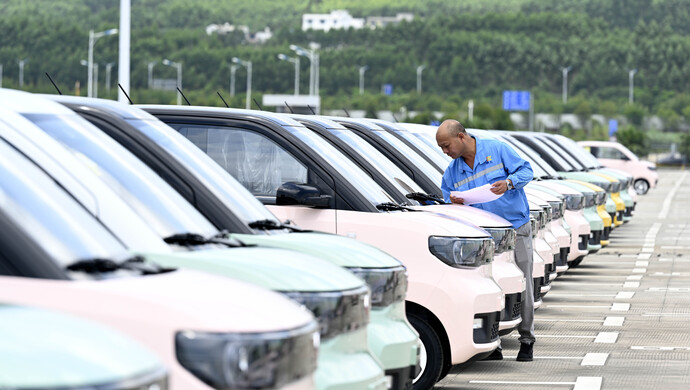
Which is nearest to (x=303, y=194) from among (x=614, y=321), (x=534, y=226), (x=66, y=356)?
(x=66, y=356)

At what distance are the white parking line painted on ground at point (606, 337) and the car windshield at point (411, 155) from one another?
2.12 metres

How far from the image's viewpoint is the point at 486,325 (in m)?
9.23

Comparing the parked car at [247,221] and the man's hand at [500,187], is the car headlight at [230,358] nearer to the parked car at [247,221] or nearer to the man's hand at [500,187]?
the parked car at [247,221]

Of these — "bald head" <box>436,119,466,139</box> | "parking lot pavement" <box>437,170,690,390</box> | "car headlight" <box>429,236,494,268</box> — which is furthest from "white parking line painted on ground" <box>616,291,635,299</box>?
"car headlight" <box>429,236,494,268</box>

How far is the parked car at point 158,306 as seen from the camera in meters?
4.58

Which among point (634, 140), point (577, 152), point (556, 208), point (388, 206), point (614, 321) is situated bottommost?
point (634, 140)

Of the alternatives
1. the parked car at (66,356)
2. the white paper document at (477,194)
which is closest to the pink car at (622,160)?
the white paper document at (477,194)

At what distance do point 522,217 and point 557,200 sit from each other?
4.67 meters

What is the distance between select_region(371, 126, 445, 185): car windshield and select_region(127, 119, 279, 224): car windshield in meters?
4.73

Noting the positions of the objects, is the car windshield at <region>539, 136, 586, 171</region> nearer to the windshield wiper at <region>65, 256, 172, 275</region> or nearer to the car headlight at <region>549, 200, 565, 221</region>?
the car headlight at <region>549, 200, 565, 221</region>

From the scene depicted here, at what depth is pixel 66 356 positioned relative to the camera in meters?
3.68

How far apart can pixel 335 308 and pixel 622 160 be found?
3762cm

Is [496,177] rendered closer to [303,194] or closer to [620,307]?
[303,194]

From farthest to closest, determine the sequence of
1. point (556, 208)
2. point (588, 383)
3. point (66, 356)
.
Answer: point (556, 208) → point (588, 383) → point (66, 356)
